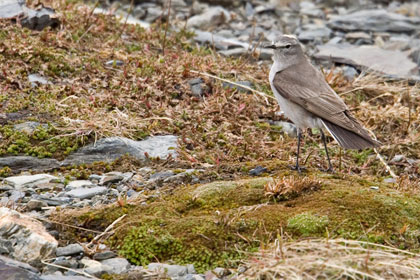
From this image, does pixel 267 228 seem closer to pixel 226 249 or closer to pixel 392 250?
pixel 226 249

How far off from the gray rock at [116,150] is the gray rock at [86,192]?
0.93 m

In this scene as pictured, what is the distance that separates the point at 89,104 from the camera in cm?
948

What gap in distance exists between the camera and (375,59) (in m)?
14.0

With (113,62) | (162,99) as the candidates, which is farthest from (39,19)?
(162,99)

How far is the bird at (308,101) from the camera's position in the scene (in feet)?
25.3

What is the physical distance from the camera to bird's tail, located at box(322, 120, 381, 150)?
24.7ft

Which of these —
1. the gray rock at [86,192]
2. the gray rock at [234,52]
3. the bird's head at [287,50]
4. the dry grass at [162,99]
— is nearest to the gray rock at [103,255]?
the gray rock at [86,192]

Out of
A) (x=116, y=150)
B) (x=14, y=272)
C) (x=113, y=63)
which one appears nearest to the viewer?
(x=14, y=272)

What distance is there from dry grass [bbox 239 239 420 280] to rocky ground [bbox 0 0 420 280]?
2 cm

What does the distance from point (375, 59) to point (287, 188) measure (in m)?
8.06

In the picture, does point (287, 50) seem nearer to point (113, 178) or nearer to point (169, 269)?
point (113, 178)

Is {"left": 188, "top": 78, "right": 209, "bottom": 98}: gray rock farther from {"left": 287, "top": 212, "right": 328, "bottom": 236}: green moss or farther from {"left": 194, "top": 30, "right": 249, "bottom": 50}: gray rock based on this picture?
{"left": 287, "top": 212, "right": 328, "bottom": 236}: green moss

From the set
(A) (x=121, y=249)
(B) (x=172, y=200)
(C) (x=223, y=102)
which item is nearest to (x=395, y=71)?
(C) (x=223, y=102)

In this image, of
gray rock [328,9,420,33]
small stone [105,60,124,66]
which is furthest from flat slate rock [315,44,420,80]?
small stone [105,60,124,66]
